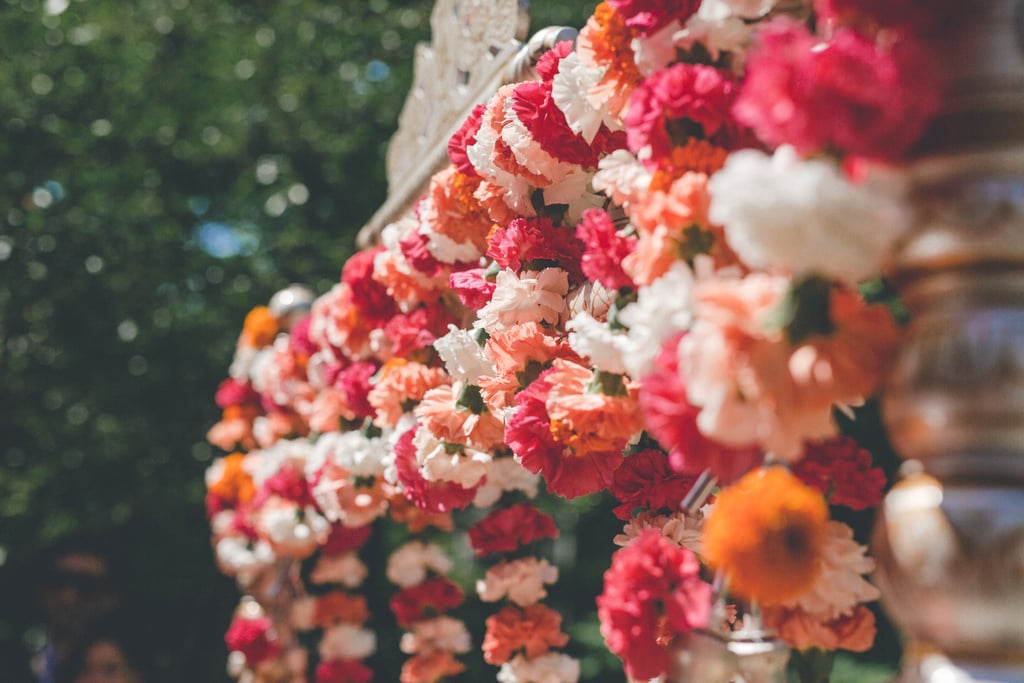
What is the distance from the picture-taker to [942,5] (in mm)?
831

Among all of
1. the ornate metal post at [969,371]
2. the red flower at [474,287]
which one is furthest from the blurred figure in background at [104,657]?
the ornate metal post at [969,371]

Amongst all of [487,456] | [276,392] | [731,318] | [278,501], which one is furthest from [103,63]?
[731,318]

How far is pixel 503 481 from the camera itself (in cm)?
206

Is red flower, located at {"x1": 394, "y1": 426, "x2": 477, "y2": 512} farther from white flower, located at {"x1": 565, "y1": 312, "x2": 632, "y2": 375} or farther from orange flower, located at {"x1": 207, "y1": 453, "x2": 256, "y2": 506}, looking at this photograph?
orange flower, located at {"x1": 207, "y1": 453, "x2": 256, "y2": 506}

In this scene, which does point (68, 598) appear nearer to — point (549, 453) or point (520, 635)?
point (520, 635)

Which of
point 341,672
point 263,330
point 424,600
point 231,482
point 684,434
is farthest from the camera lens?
point 231,482

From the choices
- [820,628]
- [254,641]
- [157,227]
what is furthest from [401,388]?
[157,227]

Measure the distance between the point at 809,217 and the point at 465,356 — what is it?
957 mm

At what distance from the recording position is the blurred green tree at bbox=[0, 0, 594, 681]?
5.32m

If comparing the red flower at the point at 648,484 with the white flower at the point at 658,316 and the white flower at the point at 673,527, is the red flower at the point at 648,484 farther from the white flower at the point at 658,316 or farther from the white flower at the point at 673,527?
the white flower at the point at 658,316

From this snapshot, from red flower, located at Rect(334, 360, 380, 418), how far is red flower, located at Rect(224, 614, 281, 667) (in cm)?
149

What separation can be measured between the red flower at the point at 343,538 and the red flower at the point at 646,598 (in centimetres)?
240

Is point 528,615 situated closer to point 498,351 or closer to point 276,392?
point 498,351

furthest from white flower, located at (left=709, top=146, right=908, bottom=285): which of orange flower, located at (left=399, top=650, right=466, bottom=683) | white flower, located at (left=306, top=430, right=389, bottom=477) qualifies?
orange flower, located at (left=399, top=650, right=466, bottom=683)
